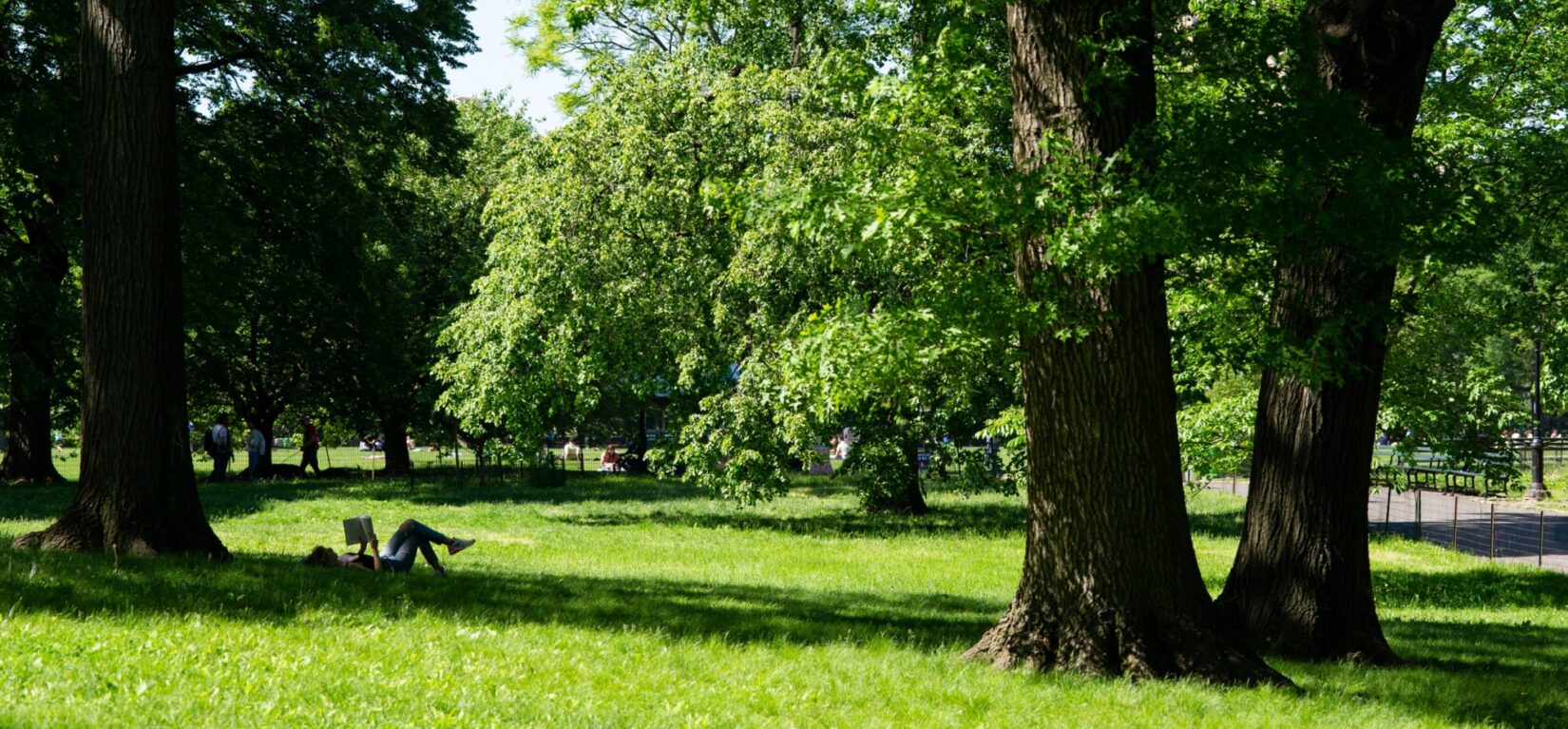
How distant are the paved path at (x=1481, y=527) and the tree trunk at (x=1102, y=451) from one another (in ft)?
43.9

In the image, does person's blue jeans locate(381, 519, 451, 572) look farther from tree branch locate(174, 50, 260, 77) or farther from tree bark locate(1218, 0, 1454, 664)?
tree branch locate(174, 50, 260, 77)

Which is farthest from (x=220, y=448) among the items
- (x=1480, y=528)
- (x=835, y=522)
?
(x=1480, y=528)

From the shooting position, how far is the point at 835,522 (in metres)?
23.7

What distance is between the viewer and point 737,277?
65.6 feet

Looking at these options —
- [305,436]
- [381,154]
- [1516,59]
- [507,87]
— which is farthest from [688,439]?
[507,87]

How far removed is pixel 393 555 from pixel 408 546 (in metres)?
0.17

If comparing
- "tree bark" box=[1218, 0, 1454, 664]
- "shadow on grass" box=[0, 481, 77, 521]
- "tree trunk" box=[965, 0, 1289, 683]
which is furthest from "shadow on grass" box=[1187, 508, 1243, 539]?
"shadow on grass" box=[0, 481, 77, 521]

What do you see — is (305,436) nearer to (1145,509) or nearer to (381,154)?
(381,154)

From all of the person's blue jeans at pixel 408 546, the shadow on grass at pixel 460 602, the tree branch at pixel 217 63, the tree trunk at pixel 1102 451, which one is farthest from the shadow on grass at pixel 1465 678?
the tree branch at pixel 217 63

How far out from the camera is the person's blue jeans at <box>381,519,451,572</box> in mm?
12344

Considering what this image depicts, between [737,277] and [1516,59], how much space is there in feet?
41.5

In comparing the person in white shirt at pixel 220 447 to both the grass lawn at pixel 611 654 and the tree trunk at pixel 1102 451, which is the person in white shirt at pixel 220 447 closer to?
the grass lawn at pixel 611 654

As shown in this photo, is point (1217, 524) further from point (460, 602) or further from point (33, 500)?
point (33, 500)

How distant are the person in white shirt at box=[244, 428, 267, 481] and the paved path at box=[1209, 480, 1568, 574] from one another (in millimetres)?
26382
